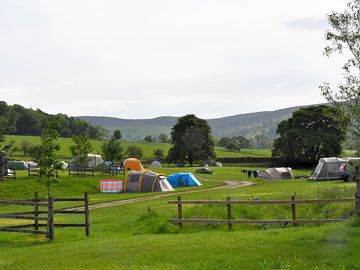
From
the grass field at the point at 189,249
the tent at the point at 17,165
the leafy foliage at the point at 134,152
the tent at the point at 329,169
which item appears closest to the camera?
the grass field at the point at 189,249

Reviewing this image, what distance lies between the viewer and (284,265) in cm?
1165

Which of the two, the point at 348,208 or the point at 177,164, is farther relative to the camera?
the point at 177,164

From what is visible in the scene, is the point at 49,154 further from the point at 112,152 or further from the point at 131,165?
the point at 131,165

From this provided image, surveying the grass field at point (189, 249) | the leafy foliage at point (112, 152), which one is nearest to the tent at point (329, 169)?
the leafy foliage at point (112, 152)

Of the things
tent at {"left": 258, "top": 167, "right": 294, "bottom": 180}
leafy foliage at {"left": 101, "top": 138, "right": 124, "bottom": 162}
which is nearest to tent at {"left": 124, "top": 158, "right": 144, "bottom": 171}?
leafy foliage at {"left": 101, "top": 138, "right": 124, "bottom": 162}

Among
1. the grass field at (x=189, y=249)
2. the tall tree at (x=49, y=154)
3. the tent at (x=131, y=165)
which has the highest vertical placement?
the tall tree at (x=49, y=154)

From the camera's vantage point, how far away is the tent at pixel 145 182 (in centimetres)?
5225

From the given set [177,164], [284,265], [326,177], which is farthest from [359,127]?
[177,164]

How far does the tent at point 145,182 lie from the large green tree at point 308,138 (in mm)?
48243

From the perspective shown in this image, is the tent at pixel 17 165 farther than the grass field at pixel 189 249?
Yes

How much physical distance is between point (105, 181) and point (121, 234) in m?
32.3

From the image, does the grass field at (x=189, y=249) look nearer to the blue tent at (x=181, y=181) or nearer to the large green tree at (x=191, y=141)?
the blue tent at (x=181, y=181)

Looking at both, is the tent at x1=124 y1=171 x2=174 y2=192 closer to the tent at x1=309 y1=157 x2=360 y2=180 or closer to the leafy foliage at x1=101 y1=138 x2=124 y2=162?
the tent at x1=309 y1=157 x2=360 y2=180

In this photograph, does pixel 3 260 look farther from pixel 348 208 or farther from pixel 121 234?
pixel 348 208
